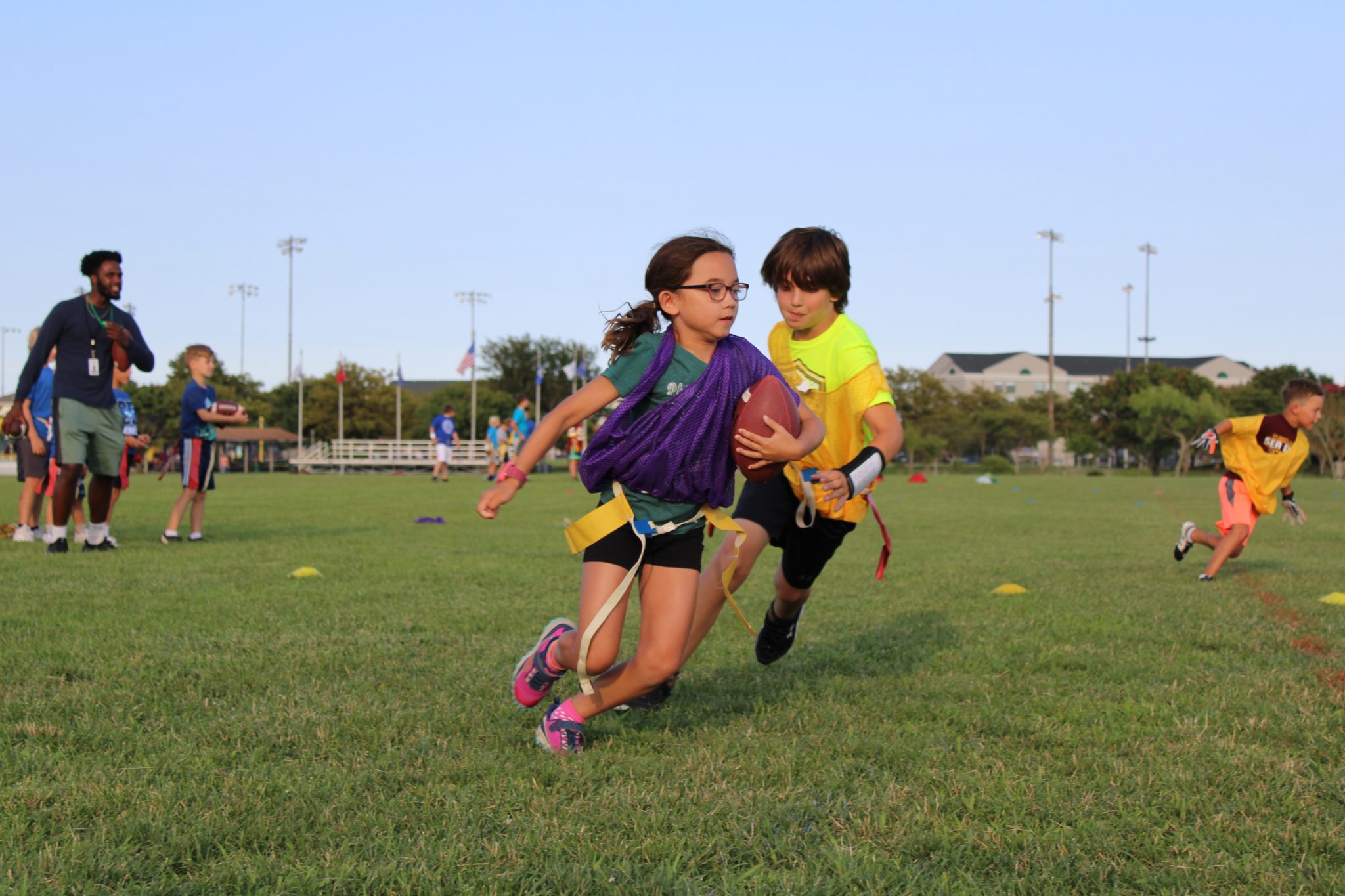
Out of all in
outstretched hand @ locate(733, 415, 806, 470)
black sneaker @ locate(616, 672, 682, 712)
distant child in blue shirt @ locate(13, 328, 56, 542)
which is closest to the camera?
outstretched hand @ locate(733, 415, 806, 470)

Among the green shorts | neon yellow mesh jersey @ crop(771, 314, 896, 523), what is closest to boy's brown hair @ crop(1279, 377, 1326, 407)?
neon yellow mesh jersey @ crop(771, 314, 896, 523)

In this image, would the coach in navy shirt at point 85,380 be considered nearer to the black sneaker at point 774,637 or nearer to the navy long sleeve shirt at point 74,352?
the navy long sleeve shirt at point 74,352

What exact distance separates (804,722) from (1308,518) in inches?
634

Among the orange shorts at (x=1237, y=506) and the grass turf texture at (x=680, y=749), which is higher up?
the orange shorts at (x=1237, y=506)

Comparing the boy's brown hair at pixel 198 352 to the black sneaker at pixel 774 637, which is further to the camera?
the boy's brown hair at pixel 198 352

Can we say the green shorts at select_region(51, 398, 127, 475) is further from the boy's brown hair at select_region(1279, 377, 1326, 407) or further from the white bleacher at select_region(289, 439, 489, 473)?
the white bleacher at select_region(289, 439, 489, 473)

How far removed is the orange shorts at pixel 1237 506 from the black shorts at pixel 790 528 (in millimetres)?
5343

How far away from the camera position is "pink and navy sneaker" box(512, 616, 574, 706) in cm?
400

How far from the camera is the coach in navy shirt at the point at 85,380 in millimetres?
9250

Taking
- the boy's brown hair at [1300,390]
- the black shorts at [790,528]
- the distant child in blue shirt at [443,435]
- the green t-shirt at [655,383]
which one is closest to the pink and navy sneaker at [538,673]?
the green t-shirt at [655,383]

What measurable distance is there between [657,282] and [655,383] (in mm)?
386

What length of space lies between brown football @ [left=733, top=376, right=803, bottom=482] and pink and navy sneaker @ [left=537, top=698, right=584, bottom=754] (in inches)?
39.9

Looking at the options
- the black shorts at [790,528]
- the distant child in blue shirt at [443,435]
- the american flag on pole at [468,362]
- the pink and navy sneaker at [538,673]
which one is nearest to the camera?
the pink and navy sneaker at [538,673]

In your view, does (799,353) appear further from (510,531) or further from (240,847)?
(510,531)
